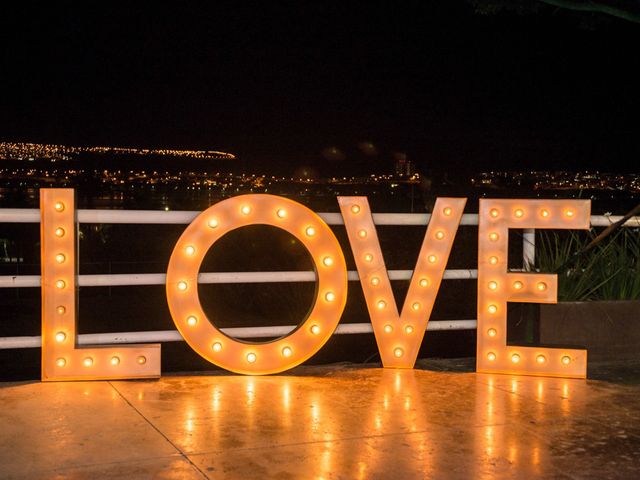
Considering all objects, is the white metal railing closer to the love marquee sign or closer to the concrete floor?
the love marquee sign

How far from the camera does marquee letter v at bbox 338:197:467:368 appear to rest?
6.30 metres

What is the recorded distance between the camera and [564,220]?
6.37m

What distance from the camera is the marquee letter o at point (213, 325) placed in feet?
19.7

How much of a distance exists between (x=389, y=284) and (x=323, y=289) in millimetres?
533

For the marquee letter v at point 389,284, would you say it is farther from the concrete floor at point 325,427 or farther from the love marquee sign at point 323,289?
the concrete floor at point 325,427

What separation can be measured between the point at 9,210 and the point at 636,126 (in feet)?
54.3

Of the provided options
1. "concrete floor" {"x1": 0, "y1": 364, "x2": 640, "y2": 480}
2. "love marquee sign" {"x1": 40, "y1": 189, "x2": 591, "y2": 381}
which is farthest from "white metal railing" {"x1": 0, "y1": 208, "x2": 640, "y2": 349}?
"concrete floor" {"x1": 0, "y1": 364, "x2": 640, "y2": 480}

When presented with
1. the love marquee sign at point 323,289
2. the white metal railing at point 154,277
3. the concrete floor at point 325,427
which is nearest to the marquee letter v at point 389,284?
the love marquee sign at point 323,289

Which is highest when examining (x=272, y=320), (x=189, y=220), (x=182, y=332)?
(x=189, y=220)

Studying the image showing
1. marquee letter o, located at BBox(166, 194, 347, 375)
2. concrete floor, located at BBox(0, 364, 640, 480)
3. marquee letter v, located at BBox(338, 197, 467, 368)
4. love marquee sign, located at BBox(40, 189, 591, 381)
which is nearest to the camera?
concrete floor, located at BBox(0, 364, 640, 480)

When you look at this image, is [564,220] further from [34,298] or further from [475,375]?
[34,298]

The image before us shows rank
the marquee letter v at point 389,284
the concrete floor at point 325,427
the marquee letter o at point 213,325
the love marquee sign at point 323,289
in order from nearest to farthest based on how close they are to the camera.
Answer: the concrete floor at point 325,427 < the love marquee sign at point 323,289 < the marquee letter o at point 213,325 < the marquee letter v at point 389,284

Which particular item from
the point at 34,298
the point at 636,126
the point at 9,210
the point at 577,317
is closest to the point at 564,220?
the point at 577,317

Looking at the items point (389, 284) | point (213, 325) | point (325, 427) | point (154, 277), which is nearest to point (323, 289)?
point (389, 284)
